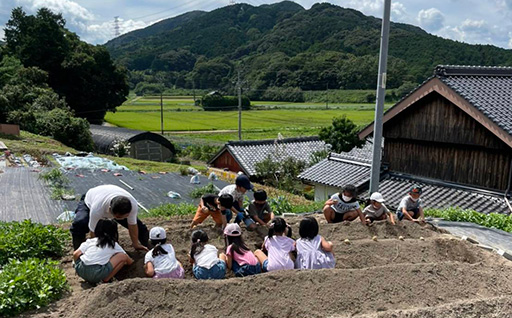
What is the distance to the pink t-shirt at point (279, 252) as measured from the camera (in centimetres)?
521

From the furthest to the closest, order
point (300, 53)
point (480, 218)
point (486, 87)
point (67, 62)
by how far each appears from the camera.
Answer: point (300, 53) < point (67, 62) < point (486, 87) < point (480, 218)

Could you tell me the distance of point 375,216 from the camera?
7.54m

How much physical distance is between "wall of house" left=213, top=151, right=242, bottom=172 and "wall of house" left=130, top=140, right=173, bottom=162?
26.6ft

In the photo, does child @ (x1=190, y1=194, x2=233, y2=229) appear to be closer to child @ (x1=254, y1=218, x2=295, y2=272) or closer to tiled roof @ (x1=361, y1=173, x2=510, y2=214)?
child @ (x1=254, y1=218, x2=295, y2=272)

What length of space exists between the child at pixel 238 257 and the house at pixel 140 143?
82.2ft

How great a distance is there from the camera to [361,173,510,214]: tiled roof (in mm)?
10491

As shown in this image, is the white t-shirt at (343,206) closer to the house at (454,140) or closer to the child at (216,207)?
the child at (216,207)

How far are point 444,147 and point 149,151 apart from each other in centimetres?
2254

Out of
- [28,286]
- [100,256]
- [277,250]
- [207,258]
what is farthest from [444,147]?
[28,286]

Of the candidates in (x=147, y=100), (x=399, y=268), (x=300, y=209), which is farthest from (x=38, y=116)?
(x=147, y=100)

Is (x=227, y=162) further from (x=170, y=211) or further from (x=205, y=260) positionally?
(x=205, y=260)

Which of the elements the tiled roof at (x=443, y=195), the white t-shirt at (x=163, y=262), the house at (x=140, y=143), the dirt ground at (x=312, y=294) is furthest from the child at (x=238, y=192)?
the house at (x=140, y=143)

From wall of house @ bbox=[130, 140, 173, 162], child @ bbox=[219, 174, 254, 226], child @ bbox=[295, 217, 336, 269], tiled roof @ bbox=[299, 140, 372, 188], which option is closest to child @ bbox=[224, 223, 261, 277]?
child @ bbox=[295, 217, 336, 269]

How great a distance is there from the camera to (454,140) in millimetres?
11492
